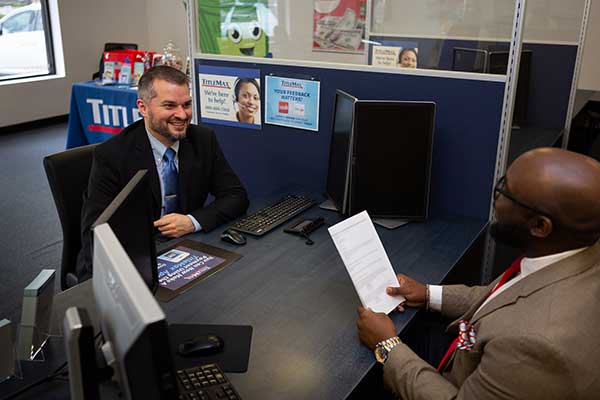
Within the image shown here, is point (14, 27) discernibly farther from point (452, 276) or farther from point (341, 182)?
point (452, 276)

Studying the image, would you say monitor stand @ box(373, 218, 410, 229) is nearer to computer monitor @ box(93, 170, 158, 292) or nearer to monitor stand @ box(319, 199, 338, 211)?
monitor stand @ box(319, 199, 338, 211)

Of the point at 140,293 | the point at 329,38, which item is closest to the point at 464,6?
the point at 329,38

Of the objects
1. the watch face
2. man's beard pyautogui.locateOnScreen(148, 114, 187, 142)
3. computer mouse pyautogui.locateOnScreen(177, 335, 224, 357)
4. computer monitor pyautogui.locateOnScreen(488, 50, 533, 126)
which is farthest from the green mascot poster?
the watch face

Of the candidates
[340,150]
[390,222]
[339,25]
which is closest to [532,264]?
[390,222]

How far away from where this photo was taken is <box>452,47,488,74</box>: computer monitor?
293cm

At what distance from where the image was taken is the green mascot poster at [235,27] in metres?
2.98

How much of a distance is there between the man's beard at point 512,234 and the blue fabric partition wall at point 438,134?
2.91 feet

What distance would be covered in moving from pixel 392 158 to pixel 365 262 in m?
0.66

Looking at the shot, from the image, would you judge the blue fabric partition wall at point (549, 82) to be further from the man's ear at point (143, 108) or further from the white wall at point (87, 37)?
the white wall at point (87, 37)

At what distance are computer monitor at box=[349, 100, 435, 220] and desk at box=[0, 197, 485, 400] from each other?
0.10 metres

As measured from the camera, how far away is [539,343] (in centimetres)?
97

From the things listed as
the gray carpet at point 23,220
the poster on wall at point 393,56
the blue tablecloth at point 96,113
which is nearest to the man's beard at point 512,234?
the gray carpet at point 23,220

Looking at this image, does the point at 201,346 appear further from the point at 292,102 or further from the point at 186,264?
the point at 292,102

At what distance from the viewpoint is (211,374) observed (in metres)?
1.17
